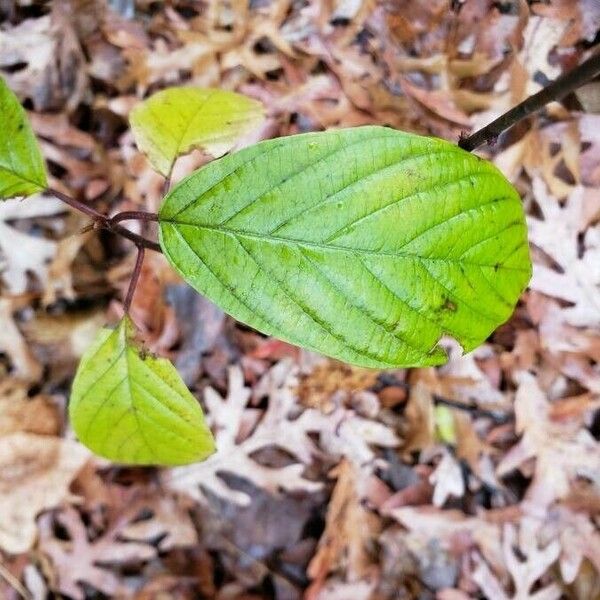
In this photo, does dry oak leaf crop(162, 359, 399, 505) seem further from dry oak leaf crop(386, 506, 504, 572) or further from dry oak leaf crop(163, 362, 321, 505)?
dry oak leaf crop(386, 506, 504, 572)

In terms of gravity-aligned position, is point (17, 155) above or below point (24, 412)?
above

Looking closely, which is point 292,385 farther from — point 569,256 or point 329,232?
point 329,232

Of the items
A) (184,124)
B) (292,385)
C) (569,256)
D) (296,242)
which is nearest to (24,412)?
(292,385)

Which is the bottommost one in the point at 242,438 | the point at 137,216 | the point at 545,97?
the point at 242,438

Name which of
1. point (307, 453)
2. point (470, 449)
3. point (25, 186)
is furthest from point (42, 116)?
point (470, 449)

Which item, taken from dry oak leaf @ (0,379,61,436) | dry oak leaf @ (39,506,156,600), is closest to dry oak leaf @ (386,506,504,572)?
dry oak leaf @ (39,506,156,600)

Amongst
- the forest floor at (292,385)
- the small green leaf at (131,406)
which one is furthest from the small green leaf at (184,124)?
the forest floor at (292,385)
